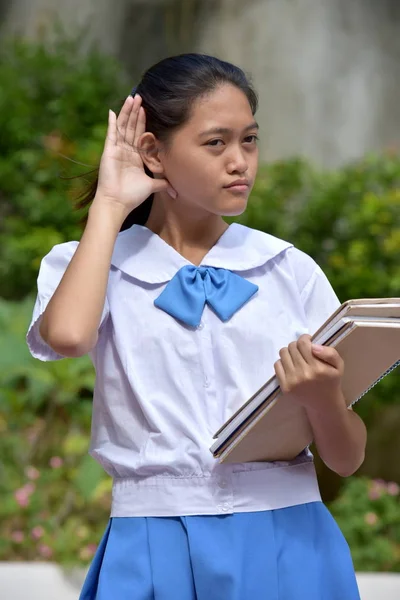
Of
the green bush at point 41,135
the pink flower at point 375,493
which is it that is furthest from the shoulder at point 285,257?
the green bush at point 41,135

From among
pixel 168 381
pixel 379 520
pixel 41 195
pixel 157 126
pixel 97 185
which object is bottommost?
pixel 379 520

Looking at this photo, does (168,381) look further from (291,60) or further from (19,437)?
(291,60)

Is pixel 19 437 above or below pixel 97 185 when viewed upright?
below

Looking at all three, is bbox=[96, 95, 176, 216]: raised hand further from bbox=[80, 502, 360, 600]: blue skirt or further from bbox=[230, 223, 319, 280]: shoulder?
bbox=[80, 502, 360, 600]: blue skirt

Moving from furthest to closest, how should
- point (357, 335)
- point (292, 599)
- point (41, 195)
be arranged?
point (41, 195) < point (292, 599) < point (357, 335)

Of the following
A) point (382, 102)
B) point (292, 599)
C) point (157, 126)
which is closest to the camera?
point (292, 599)

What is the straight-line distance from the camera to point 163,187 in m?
2.07

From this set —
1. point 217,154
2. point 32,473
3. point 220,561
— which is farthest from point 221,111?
point 32,473

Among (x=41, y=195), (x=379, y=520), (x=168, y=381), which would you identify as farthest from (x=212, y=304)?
(x=41, y=195)

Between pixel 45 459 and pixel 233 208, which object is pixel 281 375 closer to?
pixel 233 208

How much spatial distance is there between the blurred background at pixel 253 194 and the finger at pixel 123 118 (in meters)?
2.39

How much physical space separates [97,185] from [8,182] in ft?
13.5

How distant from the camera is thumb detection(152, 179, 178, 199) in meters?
2.05

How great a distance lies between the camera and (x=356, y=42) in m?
6.57
